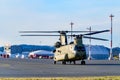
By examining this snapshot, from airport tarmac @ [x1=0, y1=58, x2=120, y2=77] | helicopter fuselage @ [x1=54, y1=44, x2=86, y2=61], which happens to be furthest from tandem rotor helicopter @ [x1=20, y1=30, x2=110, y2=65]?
airport tarmac @ [x1=0, y1=58, x2=120, y2=77]

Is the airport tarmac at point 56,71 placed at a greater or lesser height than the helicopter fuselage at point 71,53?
lesser

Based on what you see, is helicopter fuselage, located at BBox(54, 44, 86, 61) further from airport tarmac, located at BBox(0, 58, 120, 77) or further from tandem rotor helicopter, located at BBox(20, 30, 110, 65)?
airport tarmac, located at BBox(0, 58, 120, 77)

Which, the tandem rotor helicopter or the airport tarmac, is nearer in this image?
the airport tarmac

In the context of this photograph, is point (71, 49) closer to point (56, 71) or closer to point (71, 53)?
point (71, 53)

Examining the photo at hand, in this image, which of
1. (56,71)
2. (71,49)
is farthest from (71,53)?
(56,71)

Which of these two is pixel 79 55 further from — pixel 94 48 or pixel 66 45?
pixel 94 48

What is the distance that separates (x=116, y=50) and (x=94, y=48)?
932 inches

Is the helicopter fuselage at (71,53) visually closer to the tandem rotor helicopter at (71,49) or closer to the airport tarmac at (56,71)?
the tandem rotor helicopter at (71,49)

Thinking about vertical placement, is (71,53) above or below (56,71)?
above

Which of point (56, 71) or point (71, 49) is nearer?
point (56, 71)

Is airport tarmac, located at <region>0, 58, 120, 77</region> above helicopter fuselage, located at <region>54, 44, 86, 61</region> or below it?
below

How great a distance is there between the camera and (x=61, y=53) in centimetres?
5338

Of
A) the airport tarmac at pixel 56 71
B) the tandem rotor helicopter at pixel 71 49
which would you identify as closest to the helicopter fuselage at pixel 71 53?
the tandem rotor helicopter at pixel 71 49

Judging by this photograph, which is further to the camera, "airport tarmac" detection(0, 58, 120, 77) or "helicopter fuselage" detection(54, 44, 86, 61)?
"helicopter fuselage" detection(54, 44, 86, 61)
